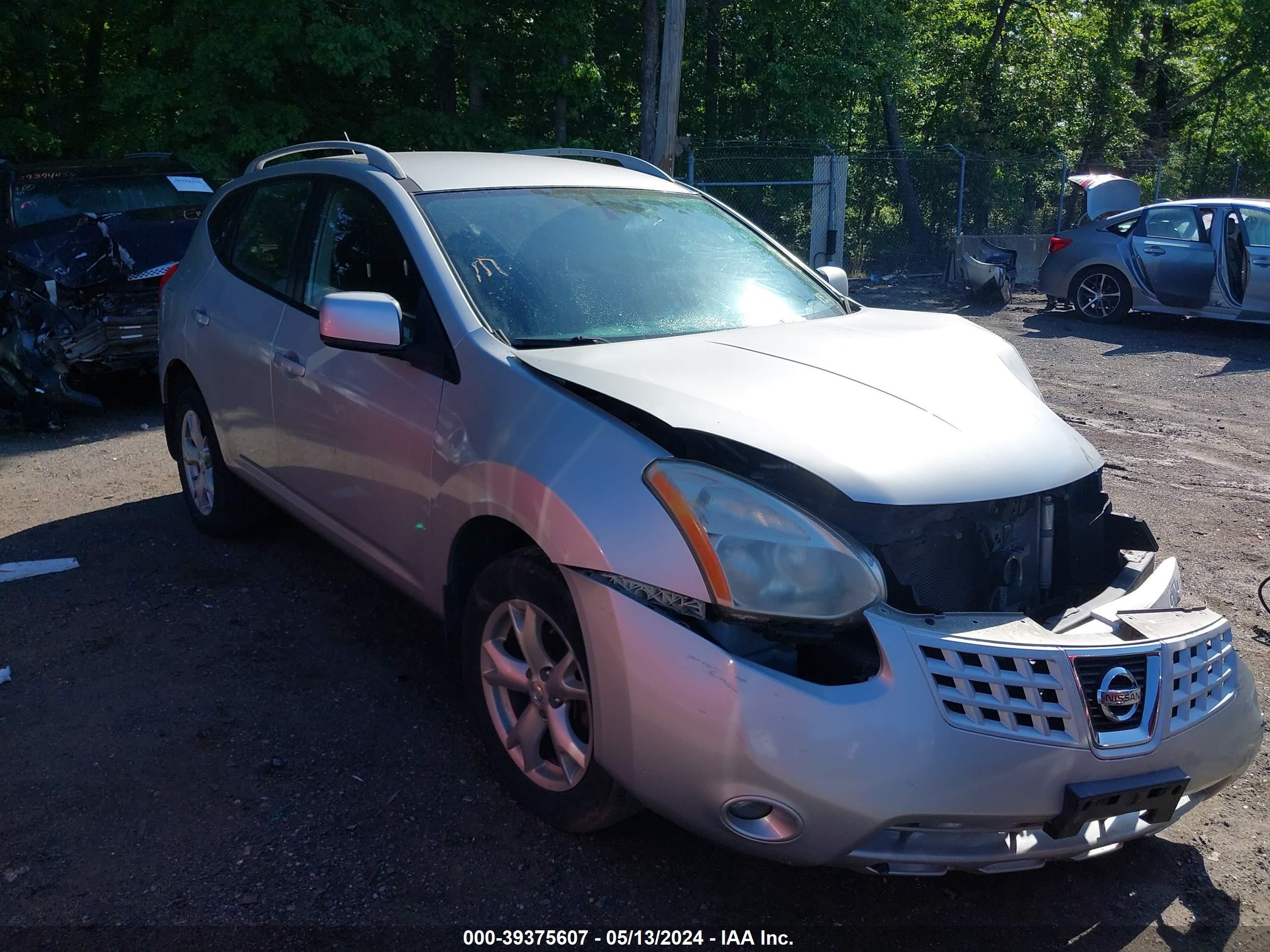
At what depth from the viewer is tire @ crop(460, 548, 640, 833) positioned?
2850mm

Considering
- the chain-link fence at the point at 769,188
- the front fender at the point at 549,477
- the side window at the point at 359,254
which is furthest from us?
the chain-link fence at the point at 769,188

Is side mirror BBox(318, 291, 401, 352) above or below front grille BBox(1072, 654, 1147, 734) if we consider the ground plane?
above

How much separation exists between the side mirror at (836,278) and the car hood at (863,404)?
0.95m

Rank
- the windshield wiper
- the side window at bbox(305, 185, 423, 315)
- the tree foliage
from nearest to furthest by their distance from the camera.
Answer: the windshield wiper, the side window at bbox(305, 185, 423, 315), the tree foliage

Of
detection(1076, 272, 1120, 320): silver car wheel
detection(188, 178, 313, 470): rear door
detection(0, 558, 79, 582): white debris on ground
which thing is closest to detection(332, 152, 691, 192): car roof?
detection(188, 178, 313, 470): rear door

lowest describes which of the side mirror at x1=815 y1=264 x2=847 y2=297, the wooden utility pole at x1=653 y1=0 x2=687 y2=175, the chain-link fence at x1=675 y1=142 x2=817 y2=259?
the side mirror at x1=815 y1=264 x2=847 y2=297

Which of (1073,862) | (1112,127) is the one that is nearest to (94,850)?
(1073,862)

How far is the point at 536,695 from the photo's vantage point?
3020 millimetres

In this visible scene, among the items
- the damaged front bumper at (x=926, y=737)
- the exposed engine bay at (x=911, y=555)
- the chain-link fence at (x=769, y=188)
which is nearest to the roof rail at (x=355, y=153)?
the exposed engine bay at (x=911, y=555)

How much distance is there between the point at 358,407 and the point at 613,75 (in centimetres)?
1845

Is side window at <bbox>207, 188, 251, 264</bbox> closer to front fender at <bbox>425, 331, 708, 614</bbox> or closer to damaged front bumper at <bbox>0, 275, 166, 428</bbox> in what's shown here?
front fender at <bbox>425, 331, 708, 614</bbox>

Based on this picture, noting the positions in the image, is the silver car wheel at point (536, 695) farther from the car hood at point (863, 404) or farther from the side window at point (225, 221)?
the side window at point (225, 221)

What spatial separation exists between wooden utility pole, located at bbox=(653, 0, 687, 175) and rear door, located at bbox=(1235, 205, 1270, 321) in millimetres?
6658

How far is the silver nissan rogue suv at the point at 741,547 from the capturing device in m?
2.41
